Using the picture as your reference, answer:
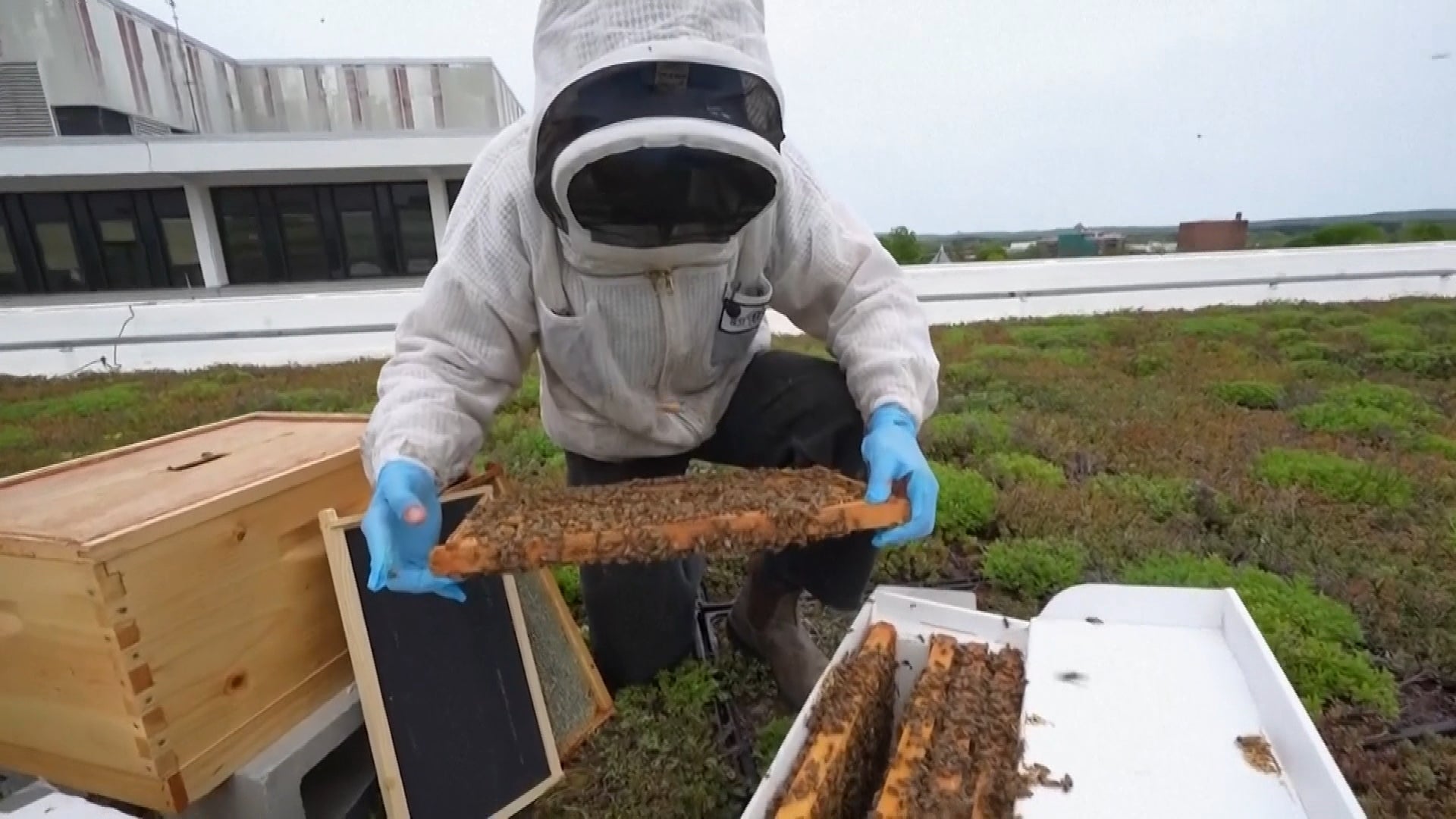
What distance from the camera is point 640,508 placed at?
1.48 metres

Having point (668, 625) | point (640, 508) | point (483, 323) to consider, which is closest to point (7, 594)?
point (483, 323)

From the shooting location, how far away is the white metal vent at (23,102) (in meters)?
14.7

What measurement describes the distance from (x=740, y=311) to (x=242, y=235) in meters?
16.1

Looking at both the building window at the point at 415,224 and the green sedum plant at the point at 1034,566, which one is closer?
the green sedum plant at the point at 1034,566

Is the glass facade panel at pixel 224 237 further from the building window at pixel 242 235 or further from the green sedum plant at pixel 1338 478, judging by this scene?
the green sedum plant at pixel 1338 478

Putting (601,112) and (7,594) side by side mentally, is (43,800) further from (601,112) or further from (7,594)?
(601,112)

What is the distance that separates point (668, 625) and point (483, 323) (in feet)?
3.35

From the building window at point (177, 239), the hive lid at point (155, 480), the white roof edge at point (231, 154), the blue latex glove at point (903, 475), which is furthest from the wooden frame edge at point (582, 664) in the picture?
the building window at point (177, 239)

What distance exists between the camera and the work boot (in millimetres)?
2090

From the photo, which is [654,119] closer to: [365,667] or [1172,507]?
[365,667]

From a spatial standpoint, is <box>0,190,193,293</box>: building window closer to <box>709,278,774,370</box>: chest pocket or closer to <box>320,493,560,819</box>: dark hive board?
<box>320,493,560,819</box>: dark hive board

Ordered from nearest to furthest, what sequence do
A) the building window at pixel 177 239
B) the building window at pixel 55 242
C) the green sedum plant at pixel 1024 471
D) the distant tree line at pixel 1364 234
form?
1. the green sedum plant at pixel 1024 471
2. the distant tree line at pixel 1364 234
3. the building window at pixel 55 242
4. the building window at pixel 177 239

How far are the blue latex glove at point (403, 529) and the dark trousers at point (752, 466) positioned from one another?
1.96ft

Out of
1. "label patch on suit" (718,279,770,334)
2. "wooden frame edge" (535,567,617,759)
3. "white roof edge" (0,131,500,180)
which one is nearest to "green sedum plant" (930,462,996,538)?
"label patch on suit" (718,279,770,334)
